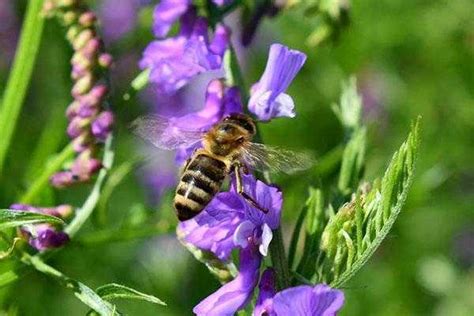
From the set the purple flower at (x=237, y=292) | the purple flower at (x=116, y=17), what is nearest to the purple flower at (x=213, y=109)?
the purple flower at (x=237, y=292)

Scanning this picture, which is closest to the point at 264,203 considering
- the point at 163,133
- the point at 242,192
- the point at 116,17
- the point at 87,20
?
the point at 242,192

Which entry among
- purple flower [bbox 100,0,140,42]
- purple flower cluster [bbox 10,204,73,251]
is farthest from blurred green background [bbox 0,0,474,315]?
purple flower cluster [bbox 10,204,73,251]

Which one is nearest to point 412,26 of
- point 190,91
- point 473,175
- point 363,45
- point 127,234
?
point 363,45

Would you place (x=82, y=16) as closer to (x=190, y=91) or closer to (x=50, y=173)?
(x=50, y=173)

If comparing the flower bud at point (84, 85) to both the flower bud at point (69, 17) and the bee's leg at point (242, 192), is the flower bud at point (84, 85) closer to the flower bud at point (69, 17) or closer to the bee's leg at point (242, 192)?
the flower bud at point (69, 17)

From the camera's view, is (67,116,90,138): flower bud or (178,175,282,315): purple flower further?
(67,116,90,138): flower bud

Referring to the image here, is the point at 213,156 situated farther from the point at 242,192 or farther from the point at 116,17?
Result: the point at 116,17

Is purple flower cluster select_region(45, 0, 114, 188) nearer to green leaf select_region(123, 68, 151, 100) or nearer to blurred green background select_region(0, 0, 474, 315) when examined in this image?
green leaf select_region(123, 68, 151, 100)
